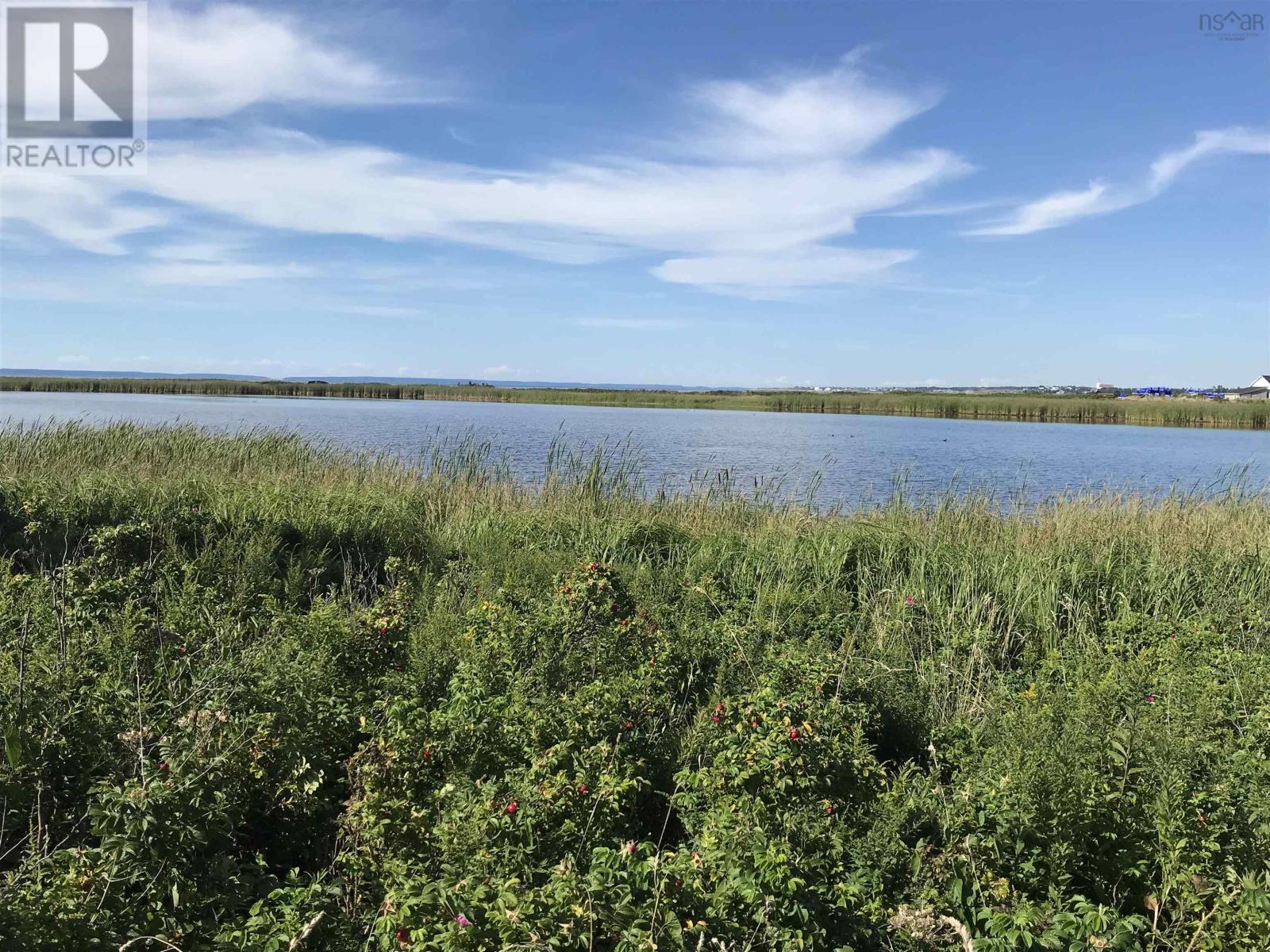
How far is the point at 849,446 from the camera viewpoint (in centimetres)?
2767

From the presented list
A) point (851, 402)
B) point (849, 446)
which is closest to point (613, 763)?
point (849, 446)

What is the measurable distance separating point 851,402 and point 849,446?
36993mm

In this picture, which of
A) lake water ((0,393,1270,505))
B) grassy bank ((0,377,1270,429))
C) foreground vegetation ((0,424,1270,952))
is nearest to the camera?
foreground vegetation ((0,424,1270,952))

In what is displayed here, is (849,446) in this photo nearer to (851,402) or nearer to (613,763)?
(613,763)

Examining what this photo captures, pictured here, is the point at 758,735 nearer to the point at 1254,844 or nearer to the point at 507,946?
the point at 507,946

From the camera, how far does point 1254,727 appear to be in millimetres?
3617

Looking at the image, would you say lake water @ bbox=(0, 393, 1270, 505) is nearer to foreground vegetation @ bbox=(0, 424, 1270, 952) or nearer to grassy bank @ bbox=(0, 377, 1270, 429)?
grassy bank @ bbox=(0, 377, 1270, 429)

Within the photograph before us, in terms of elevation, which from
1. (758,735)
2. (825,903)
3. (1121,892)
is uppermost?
(758,735)

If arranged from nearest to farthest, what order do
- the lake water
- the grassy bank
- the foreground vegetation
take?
the foreground vegetation < the lake water < the grassy bank

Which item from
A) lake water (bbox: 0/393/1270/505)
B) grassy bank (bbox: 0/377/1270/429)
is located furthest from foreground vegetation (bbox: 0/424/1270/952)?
grassy bank (bbox: 0/377/1270/429)

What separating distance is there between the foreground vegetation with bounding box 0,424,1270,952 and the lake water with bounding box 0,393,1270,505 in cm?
603

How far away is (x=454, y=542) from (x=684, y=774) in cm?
509

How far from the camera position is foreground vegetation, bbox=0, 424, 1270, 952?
240 centimetres

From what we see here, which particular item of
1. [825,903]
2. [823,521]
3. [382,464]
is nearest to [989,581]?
[823,521]
